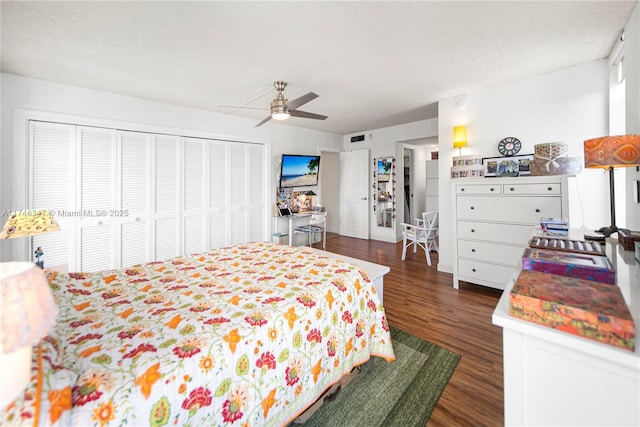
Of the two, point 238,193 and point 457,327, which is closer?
point 457,327

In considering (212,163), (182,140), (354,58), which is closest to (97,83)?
(182,140)

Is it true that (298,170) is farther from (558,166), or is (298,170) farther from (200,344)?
(200,344)

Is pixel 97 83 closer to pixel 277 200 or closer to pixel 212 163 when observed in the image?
pixel 212 163

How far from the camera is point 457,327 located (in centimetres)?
245

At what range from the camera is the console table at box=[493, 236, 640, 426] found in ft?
2.09

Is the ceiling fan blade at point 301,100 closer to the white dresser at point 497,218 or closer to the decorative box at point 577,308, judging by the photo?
the white dresser at point 497,218

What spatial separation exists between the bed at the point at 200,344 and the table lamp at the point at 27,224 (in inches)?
19.2

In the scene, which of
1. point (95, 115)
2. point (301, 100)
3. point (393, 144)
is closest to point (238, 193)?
point (95, 115)

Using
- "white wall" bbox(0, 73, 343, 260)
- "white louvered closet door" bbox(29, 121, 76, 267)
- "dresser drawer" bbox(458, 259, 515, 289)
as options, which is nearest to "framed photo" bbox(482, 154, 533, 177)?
"dresser drawer" bbox(458, 259, 515, 289)

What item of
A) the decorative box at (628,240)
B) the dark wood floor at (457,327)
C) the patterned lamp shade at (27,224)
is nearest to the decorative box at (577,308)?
the decorative box at (628,240)

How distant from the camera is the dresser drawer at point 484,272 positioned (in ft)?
9.63

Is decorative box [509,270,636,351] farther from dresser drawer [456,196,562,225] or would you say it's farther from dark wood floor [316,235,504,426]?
dresser drawer [456,196,562,225]

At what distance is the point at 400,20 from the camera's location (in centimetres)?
196

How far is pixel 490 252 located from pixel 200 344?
3.10 meters
